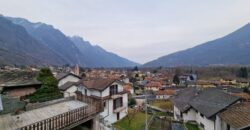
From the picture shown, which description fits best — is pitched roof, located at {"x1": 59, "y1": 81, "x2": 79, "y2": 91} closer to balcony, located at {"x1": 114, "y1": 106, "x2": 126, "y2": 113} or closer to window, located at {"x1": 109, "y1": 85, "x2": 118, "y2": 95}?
window, located at {"x1": 109, "y1": 85, "x2": 118, "y2": 95}

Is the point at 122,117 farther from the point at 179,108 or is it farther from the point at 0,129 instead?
the point at 0,129

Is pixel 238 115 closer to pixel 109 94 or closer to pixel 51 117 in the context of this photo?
pixel 51 117

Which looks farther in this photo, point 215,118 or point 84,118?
point 215,118

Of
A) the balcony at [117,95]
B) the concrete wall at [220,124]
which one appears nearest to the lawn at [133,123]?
the balcony at [117,95]

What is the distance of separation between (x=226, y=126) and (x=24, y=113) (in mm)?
19003

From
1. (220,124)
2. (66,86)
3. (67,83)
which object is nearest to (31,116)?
(220,124)

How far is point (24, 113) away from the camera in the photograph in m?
13.9

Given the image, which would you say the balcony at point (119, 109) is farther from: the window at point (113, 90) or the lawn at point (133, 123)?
the window at point (113, 90)

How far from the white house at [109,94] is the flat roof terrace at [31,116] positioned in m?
19.1

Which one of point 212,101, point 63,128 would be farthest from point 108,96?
point 63,128

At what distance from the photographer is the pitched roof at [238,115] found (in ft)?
68.9

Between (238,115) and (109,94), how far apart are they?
19011mm

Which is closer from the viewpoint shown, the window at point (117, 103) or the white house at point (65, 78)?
the window at point (117, 103)

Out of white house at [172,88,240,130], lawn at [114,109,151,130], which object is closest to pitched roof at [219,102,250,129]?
white house at [172,88,240,130]
